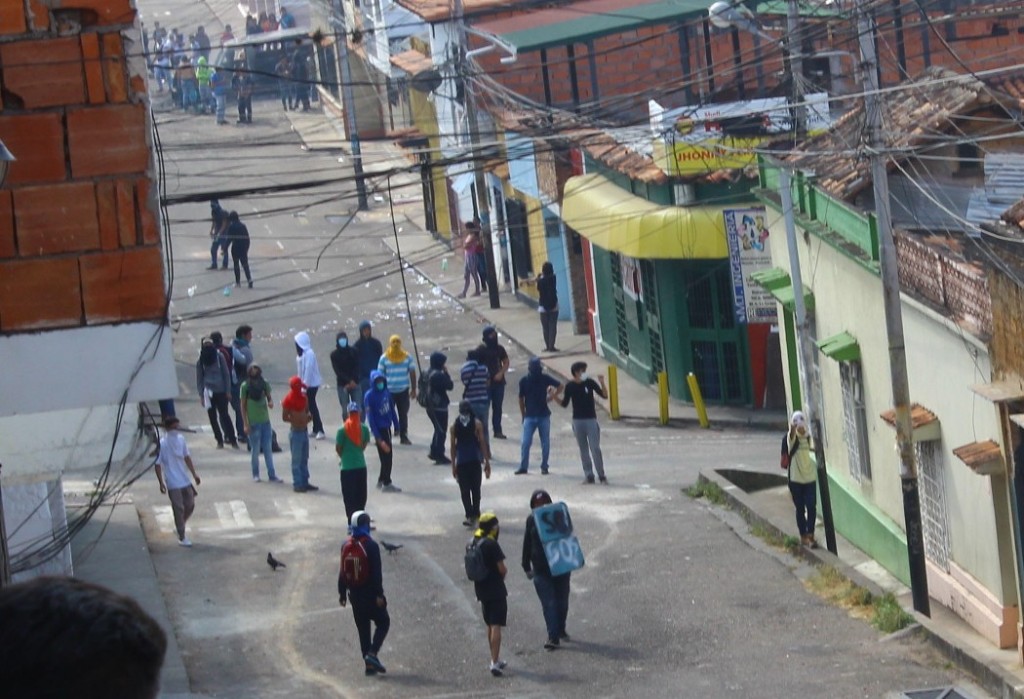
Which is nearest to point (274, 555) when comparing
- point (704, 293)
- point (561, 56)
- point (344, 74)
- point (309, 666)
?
point (309, 666)

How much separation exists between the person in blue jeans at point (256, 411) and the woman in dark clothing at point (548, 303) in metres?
9.23

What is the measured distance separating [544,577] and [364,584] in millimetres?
1487

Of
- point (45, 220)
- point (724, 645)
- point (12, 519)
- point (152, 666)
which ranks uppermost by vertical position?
point (45, 220)

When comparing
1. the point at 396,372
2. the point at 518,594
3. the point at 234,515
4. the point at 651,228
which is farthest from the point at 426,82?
the point at 518,594

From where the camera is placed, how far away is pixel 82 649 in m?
1.91

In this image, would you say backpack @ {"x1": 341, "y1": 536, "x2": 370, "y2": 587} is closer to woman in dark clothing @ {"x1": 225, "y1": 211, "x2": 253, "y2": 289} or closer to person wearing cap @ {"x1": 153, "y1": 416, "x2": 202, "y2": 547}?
person wearing cap @ {"x1": 153, "y1": 416, "x2": 202, "y2": 547}

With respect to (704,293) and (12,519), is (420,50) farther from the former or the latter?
(12,519)

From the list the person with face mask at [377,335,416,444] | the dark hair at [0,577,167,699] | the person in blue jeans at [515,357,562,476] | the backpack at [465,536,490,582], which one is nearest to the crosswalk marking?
the person with face mask at [377,335,416,444]

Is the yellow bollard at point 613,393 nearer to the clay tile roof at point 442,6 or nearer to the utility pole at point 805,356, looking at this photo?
the utility pole at point 805,356

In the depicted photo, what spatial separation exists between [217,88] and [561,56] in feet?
66.1

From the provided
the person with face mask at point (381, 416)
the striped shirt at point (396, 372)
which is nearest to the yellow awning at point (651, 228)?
the striped shirt at point (396, 372)

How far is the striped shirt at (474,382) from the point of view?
1994 centimetres

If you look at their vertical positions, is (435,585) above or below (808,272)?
below

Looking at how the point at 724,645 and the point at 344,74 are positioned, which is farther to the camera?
the point at 344,74
